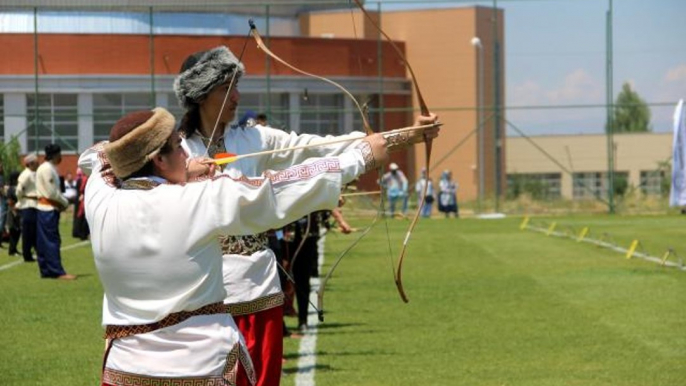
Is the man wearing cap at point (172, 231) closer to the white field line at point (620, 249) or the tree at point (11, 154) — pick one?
the white field line at point (620, 249)

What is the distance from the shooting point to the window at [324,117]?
4219 cm

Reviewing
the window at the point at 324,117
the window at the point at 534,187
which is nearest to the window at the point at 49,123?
the window at the point at 324,117

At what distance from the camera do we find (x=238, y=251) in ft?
20.9

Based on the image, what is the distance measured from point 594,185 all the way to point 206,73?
3849cm

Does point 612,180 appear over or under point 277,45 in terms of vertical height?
under

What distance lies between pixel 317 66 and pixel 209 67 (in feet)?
134

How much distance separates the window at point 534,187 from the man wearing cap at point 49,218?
2567cm

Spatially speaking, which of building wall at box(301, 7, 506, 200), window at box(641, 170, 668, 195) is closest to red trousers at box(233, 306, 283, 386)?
window at box(641, 170, 668, 195)

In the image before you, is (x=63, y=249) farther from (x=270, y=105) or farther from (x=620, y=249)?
(x=270, y=105)

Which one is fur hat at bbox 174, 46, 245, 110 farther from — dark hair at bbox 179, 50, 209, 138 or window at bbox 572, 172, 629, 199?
window at bbox 572, 172, 629, 199

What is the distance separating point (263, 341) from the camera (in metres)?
6.46

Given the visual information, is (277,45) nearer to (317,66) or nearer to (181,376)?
(317,66)

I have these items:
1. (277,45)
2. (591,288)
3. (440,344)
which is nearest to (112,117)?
(277,45)

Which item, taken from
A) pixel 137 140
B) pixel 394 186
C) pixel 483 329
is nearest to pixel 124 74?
pixel 394 186
